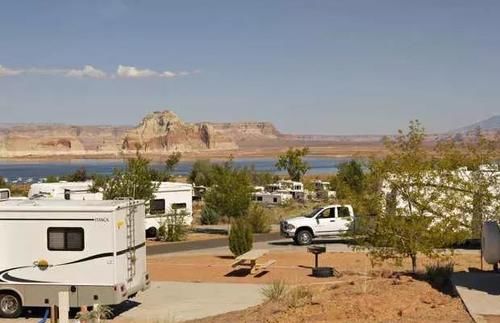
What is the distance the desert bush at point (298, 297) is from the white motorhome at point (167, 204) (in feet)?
66.0

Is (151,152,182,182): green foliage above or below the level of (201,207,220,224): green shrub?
above

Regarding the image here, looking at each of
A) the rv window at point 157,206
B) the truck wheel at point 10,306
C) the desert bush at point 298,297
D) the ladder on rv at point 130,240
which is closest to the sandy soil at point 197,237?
the rv window at point 157,206

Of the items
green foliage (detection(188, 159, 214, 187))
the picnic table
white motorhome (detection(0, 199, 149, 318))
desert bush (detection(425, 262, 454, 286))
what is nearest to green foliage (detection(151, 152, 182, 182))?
green foliage (detection(188, 159, 214, 187))

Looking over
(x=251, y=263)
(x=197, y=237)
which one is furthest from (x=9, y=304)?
(x=197, y=237)

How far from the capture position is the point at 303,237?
29625 mm

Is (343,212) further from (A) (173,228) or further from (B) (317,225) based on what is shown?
(A) (173,228)

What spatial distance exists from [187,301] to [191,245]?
534 inches

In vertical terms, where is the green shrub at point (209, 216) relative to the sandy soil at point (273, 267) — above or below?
above

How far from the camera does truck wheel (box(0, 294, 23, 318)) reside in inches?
619

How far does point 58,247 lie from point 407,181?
807 centimetres

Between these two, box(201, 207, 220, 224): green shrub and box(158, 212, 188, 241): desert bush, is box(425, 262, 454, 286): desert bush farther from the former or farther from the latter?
box(201, 207, 220, 224): green shrub

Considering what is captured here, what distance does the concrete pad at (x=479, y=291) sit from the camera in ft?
36.9

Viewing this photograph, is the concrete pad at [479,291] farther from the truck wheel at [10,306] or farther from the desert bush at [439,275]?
the truck wheel at [10,306]

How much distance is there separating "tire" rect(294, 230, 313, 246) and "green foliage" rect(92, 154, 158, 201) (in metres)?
7.14
